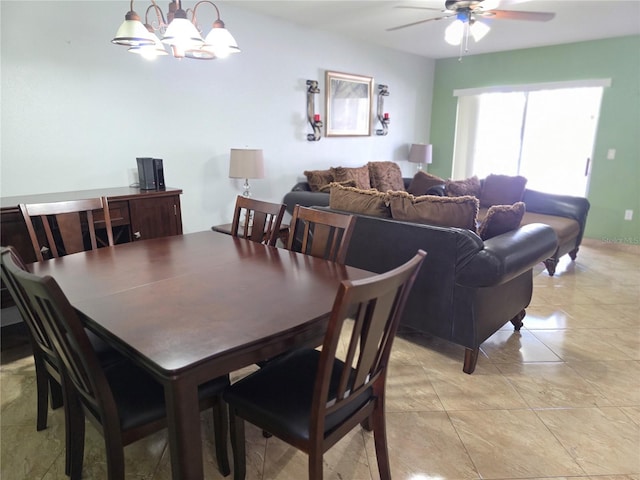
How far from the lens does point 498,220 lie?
247 cm

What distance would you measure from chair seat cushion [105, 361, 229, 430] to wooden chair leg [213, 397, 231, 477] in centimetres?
12

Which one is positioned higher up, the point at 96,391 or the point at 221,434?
the point at 96,391

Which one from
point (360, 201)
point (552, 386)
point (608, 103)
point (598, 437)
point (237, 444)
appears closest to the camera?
point (237, 444)

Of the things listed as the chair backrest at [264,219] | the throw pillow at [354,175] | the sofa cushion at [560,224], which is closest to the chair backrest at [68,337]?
the chair backrest at [264,219]

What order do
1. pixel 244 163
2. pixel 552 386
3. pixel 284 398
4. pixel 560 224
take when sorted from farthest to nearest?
pixel 560 224 → pixel 244 163 → pixel 552 386 → pixel 284 398

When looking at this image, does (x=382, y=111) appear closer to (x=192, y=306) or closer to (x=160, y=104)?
(x=160, y=104)

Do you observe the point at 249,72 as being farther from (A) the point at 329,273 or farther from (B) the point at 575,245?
(B) the point at 575,245

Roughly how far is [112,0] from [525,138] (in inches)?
206

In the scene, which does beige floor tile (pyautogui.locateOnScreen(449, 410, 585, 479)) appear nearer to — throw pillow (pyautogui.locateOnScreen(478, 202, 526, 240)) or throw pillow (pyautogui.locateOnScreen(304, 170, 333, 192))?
throw pillow (pyautogui.locateOnScreen(478, 202, 526, 240))

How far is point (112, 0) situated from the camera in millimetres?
3031

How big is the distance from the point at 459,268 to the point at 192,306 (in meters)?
1.49

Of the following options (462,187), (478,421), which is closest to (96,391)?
(478,421)

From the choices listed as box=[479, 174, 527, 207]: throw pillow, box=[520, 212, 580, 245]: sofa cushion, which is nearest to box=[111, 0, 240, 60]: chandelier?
box=[520, 212, 580, 245]: sofa cushion

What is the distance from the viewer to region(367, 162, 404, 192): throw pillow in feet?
17.2
